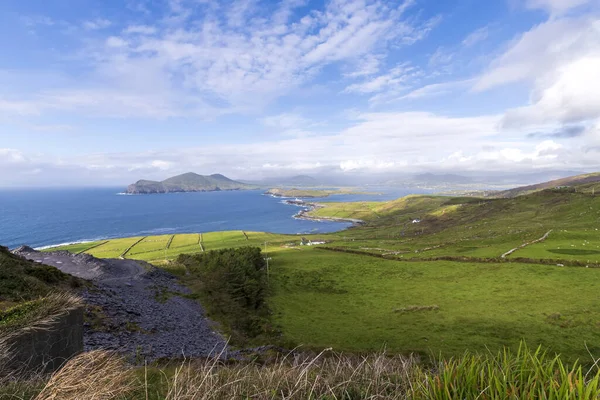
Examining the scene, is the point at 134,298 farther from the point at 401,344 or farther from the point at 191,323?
the point at 401,344

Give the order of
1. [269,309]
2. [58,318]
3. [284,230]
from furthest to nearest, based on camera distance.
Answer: [284,230], [269,309], [58,318]

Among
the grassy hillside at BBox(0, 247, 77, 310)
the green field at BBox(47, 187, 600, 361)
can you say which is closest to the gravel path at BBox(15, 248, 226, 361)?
the grassy hillside at BBox(0, 247, 77, 310)

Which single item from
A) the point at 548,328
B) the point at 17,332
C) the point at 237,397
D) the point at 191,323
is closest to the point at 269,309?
the point at 191,323

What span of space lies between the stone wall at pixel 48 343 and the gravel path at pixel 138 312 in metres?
2.93

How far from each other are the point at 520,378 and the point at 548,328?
2897 cm

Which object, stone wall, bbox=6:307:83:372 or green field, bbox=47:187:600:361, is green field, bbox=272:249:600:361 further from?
stone wall, bbox=6:307:83:372

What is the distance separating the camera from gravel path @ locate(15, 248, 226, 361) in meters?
20.0

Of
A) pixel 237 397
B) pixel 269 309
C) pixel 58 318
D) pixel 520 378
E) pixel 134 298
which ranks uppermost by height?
pixel 520 378

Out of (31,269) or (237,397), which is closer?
(237,397)

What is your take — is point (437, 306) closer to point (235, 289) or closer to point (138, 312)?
point (235, 289)

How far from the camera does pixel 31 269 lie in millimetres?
24266

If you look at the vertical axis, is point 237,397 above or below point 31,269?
above

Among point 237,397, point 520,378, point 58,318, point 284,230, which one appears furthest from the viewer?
point 284,230

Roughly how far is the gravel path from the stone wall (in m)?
2.93
